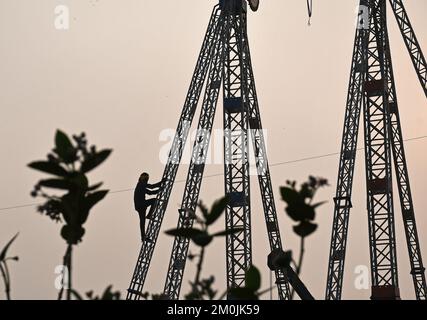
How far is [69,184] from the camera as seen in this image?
284 centimetres

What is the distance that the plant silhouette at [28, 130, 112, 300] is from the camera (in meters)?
2.73

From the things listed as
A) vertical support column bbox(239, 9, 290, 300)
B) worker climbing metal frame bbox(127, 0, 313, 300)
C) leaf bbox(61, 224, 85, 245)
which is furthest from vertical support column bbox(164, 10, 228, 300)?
leaf bbox(61, 224, 85, 245)

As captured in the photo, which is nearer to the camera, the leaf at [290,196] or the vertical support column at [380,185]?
the leaf at [290,196]

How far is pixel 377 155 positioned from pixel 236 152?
6.25 m

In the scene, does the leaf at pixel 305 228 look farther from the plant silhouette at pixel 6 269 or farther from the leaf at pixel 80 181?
the plant silhouette at pixel 6 269

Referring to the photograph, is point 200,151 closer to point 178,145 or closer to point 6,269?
point 178,145

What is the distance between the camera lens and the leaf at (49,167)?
273 centimetres

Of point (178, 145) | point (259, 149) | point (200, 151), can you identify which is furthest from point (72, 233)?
point (178, 145)

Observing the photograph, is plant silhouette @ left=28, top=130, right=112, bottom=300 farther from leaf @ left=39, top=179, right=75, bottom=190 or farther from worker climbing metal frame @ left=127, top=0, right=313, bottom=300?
worker climbing metal frame @ left=127, top=0, right=313, bottom=300

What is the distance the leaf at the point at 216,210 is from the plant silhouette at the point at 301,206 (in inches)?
7.1

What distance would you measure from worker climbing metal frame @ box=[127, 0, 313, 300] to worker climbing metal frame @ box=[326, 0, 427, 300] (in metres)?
3.59

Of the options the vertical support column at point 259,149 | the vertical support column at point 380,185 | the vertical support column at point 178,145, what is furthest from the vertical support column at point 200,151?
the vertical support column at point 380,185

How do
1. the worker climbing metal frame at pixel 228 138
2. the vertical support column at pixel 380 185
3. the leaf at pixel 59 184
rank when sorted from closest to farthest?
the leaf at pixel 59 184 < the vertical support column at pixel 380 185 < the worker climbing metal frame at pixel 228 138
